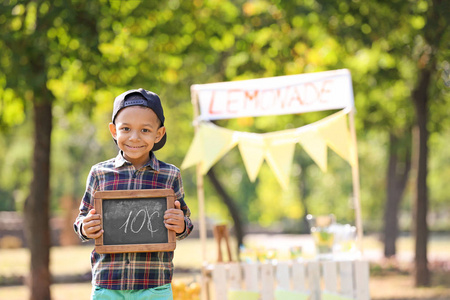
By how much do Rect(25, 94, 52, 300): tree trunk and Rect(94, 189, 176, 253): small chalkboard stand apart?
882 cm

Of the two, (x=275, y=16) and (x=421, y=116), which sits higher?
(x=275, y=16)

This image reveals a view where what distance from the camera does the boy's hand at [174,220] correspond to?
3.64m

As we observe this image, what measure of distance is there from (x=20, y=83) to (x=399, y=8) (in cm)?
578

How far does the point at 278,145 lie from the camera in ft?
26.1

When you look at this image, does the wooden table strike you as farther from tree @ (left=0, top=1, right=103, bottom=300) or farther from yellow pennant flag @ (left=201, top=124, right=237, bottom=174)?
tree @ (left=0, top=1, right=103, bottom=300)

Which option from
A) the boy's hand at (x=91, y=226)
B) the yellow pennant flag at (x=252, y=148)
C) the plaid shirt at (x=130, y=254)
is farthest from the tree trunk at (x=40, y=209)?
the boy's hand at (x=91, y=226)

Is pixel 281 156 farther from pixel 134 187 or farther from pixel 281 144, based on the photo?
pixel 134 187

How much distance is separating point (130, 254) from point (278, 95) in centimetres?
433

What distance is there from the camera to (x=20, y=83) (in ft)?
34.0

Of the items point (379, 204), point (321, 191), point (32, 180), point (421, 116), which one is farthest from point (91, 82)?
point (321, 191)

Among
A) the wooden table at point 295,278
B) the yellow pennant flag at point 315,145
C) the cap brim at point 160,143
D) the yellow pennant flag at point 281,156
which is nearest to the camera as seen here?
the cap brim at point 160,143

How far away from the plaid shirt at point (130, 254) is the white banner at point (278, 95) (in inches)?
156

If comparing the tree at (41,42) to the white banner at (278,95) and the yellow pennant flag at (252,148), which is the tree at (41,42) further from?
the yellow pennant flag at (252,148)

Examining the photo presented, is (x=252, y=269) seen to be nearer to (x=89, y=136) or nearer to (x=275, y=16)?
(x=275, y=16)
